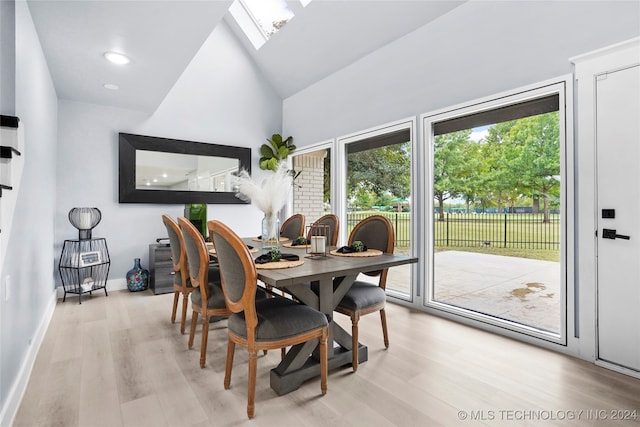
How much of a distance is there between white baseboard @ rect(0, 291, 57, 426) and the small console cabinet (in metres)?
1.32

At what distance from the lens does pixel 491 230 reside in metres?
3.16

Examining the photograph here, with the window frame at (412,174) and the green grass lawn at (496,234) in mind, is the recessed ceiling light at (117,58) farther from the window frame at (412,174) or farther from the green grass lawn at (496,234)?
the green grass lawn at (496,234)

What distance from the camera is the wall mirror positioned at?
14.7 feet

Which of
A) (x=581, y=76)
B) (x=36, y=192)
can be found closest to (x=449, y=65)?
(x=581, y=76)

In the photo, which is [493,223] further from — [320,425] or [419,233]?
[320,425]

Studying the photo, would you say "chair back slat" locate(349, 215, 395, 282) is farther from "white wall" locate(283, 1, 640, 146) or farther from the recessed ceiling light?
the recessed ceiling light

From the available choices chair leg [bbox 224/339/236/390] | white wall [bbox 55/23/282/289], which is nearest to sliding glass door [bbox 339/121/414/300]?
white wall [bbox 55/23/282/289]

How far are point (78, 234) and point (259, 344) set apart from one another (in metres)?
3.62

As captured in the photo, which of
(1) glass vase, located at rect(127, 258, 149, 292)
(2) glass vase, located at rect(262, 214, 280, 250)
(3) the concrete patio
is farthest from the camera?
(1) glass vase, located at rect(127, 258, 149, 292)

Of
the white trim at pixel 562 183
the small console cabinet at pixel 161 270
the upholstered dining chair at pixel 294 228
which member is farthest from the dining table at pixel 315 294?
the small console cabinet at pixel 161 270

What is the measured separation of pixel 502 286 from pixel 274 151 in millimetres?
3806

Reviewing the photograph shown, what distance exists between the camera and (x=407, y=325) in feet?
10.1

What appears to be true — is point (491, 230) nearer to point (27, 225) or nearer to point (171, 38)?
point (171, 38)

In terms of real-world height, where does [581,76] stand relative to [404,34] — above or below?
below
